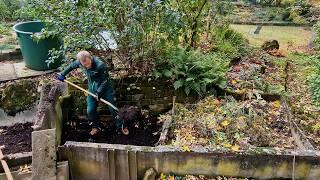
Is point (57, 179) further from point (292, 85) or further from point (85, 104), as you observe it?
point (292, 85)

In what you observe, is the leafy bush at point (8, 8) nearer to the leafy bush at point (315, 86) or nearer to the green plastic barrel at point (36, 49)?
the green plastic barrel at point (36, 49)

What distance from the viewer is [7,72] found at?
7289 mm

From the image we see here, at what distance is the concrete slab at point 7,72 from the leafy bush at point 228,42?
5057mm

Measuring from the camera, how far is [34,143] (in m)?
4.62

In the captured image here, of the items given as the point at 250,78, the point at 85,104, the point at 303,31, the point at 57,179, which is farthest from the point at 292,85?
the point at 303,31

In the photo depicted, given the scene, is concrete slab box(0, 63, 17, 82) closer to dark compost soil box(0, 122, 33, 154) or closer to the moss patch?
the moss patch

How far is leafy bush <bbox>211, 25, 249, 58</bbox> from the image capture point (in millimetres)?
8688

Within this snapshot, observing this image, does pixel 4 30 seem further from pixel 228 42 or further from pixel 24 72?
pixel 228 42

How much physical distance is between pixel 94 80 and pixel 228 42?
4.94 metres

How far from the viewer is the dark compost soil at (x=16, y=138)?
562cm

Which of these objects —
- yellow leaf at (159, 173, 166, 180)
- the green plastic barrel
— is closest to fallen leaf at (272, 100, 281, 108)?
yellow leaf at (159, 173, 166, 180)

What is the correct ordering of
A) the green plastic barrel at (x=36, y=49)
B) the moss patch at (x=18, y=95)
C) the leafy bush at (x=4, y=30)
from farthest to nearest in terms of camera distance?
the leafy bush at (x=4, y=30) → the green plastic barrel at (x=36, y=49) → the moss patch at (x=18, y=95)

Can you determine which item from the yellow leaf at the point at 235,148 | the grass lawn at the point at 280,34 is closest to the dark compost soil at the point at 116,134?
the yellow leaf at the point at 235,148

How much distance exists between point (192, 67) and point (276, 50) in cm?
524
